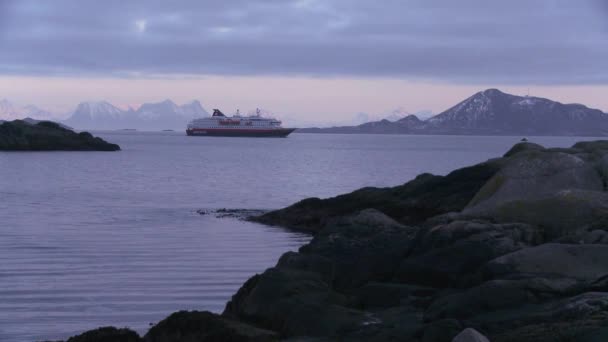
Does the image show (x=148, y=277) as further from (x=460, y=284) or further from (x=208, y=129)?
(x=208, y=129)

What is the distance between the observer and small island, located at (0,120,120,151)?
251 ft

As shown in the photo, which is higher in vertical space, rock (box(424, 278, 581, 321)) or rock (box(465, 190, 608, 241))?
rock (box(465, 190, 608, 241))

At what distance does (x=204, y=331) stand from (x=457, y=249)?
2.91m

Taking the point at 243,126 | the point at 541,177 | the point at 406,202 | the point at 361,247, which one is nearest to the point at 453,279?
the point at 361,247

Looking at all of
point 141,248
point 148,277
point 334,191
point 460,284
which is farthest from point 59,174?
point 460,284

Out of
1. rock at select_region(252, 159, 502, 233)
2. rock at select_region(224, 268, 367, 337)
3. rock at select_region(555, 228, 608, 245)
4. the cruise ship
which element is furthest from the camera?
Result: the cruise ship

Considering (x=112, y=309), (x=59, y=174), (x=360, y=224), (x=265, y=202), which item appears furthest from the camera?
(x=59, y=174)

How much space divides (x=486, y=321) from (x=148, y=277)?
703cm

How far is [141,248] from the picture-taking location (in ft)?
50.4

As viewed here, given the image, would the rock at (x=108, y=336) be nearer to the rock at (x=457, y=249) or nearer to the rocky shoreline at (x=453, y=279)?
the rocky shoreline at (x=453, y=279)

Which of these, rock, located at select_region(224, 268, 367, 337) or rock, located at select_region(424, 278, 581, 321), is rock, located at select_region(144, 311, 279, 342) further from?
rock, located at select_region(424, 278, 581, 321)

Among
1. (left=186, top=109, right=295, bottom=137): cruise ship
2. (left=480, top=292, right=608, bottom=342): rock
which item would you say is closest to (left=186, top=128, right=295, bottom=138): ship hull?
(left=186, top=109, right=295, bottom=137): cruise ship

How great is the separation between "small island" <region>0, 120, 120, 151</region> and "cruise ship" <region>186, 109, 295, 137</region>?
51.1 metres

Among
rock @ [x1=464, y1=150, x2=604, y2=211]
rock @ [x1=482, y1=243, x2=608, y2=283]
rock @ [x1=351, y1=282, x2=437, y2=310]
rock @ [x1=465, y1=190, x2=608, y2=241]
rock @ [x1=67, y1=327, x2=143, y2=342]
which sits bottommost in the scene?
rock @ [x1=67, y1=327, x2=143, y2=342]
